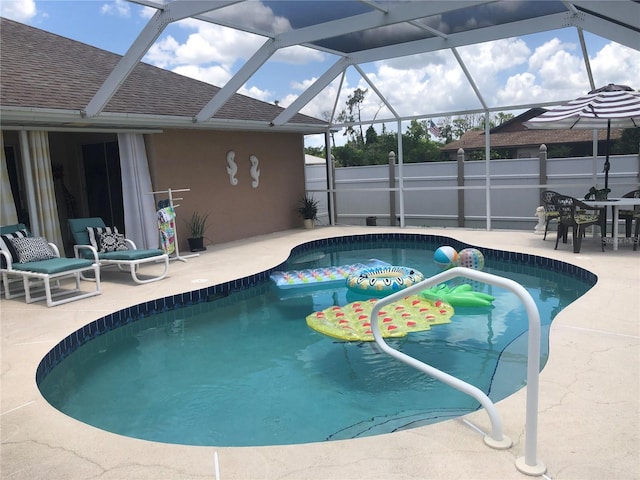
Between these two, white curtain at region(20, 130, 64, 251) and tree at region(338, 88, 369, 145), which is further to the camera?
tree at region(338, 88, 369, 145)

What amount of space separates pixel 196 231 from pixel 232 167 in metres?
2.06

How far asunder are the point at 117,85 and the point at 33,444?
18.4ft

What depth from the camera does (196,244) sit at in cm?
1096

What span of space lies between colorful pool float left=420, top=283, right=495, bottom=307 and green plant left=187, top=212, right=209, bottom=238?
18.8 ft

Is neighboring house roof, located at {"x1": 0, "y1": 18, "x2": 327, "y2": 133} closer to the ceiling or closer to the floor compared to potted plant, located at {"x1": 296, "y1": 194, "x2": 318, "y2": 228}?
closer to the ceiling

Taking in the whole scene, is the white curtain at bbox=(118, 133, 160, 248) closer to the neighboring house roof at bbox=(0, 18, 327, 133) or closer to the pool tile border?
the neighboring house roof at bbox=(0, 18, 327, 133)

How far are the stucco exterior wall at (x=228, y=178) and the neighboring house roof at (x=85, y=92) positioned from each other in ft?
2.21

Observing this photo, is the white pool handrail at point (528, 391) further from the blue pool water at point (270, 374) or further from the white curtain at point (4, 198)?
the white curtain at point (4, 198)

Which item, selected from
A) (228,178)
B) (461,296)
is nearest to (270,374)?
(461,296)

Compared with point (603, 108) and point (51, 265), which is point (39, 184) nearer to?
point (51, 265)

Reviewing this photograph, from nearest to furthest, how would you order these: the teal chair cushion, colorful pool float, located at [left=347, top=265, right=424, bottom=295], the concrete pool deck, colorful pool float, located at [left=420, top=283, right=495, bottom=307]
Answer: the concrete pool deck < the teal chair cushion < colorful pool float, located at [left=420, top=283, right=495, bottom=307] < colorful pool float, located at [left=347, top=265, right=424, bottom=295]

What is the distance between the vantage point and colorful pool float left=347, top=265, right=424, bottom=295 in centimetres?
735

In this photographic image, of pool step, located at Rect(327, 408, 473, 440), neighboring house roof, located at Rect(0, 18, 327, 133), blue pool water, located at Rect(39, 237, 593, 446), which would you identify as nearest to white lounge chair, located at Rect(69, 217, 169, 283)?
blue pool water, located at Rect(39, 237, 593, 446)

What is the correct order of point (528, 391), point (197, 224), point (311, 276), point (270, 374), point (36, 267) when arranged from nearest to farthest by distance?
point (528, 391) < point (270, 374) < point (36, 267) < point (311, 276) < point (197, 224)
